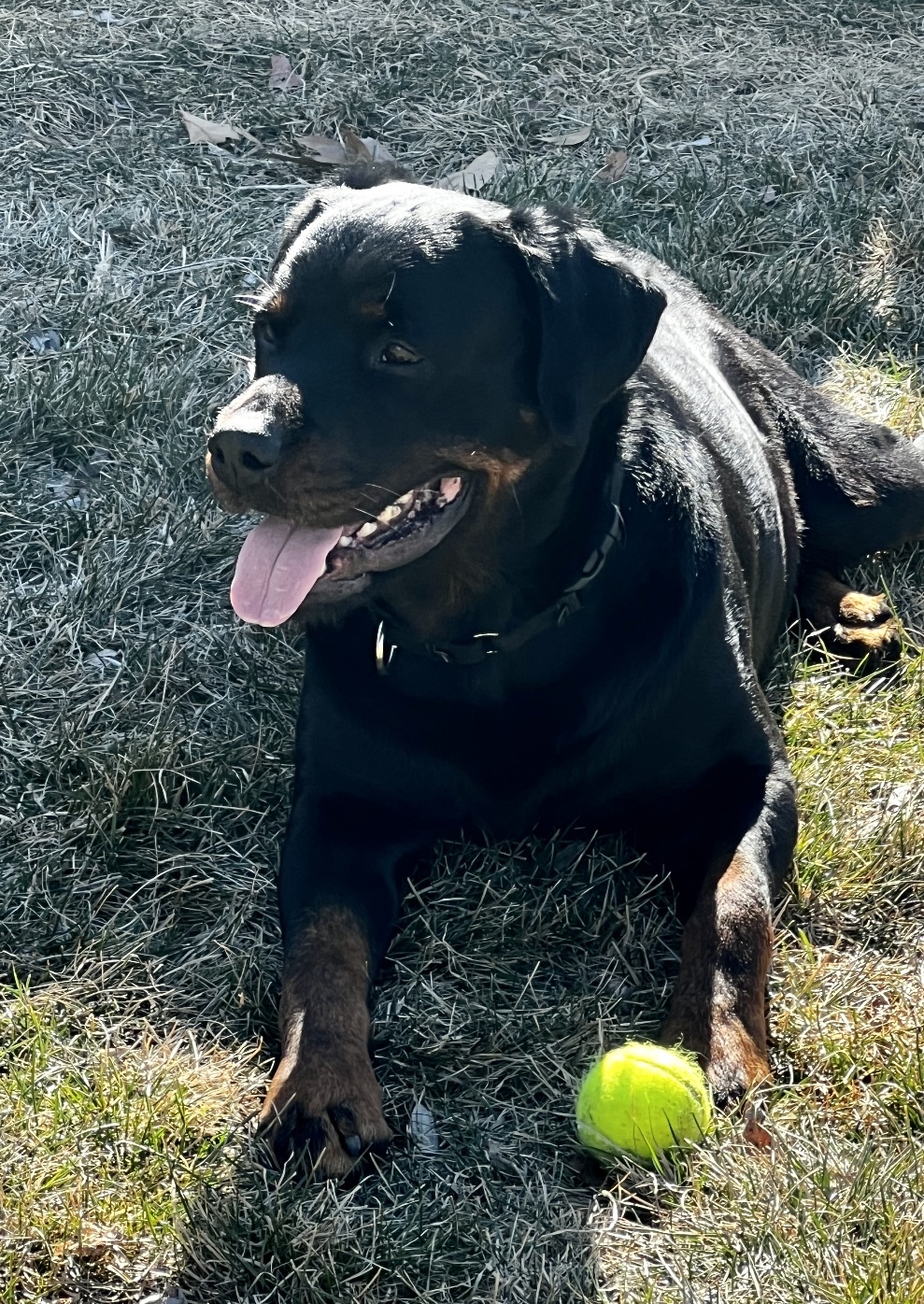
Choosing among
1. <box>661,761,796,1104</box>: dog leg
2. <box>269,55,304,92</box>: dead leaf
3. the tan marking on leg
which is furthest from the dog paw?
<box>269,55,304,92</box>: dead leaf

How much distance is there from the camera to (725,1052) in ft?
8.41

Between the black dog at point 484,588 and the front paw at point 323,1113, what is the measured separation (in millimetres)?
10

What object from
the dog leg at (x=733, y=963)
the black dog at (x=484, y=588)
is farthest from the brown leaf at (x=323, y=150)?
the dog leg at (x=733, y=963)

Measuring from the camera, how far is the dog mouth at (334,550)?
2.83 meters

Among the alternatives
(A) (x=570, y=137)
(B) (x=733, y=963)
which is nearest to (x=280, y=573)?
(B) (x=733, y=963)

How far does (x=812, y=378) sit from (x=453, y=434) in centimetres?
242

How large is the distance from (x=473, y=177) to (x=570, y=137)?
21.0 inches

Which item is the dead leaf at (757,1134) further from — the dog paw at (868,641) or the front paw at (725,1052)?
the dog paw at (868,641)

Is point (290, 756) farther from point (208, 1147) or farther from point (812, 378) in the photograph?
point (812, 378)

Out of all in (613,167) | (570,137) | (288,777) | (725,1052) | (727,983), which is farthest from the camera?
(570,137)

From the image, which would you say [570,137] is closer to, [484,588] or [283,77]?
[283,77]

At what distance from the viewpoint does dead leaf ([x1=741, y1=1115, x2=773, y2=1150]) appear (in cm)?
247

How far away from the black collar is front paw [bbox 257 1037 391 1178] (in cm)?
80

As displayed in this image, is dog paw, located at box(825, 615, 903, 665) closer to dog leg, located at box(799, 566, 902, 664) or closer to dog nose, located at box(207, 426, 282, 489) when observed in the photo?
dog leg, located at box(799, 566, 902, 664)
